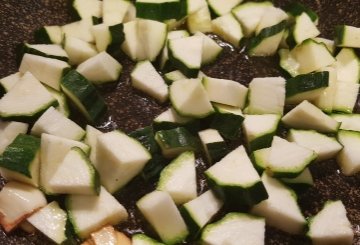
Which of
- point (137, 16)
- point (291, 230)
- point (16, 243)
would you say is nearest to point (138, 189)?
point (16, 243)

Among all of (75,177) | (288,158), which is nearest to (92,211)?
(75,177)

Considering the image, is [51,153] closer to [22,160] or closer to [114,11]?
[22,160]

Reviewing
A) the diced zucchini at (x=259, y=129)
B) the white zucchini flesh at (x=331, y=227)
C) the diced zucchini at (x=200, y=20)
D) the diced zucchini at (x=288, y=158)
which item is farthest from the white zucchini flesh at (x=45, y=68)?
the white zucchini flesh at (x=331, y=227)

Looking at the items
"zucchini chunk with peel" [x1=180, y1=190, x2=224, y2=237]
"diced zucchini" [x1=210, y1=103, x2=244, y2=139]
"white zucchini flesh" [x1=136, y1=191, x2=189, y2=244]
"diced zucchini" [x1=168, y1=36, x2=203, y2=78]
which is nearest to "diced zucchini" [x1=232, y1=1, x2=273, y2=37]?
"diced zucchini" [x1=168, y1=36, x2=203, y2=78]

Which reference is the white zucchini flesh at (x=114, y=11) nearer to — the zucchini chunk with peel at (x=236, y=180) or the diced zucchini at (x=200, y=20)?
the diced zucchini at (x=200, y=20)

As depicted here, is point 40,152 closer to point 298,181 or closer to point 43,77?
point 43,77
